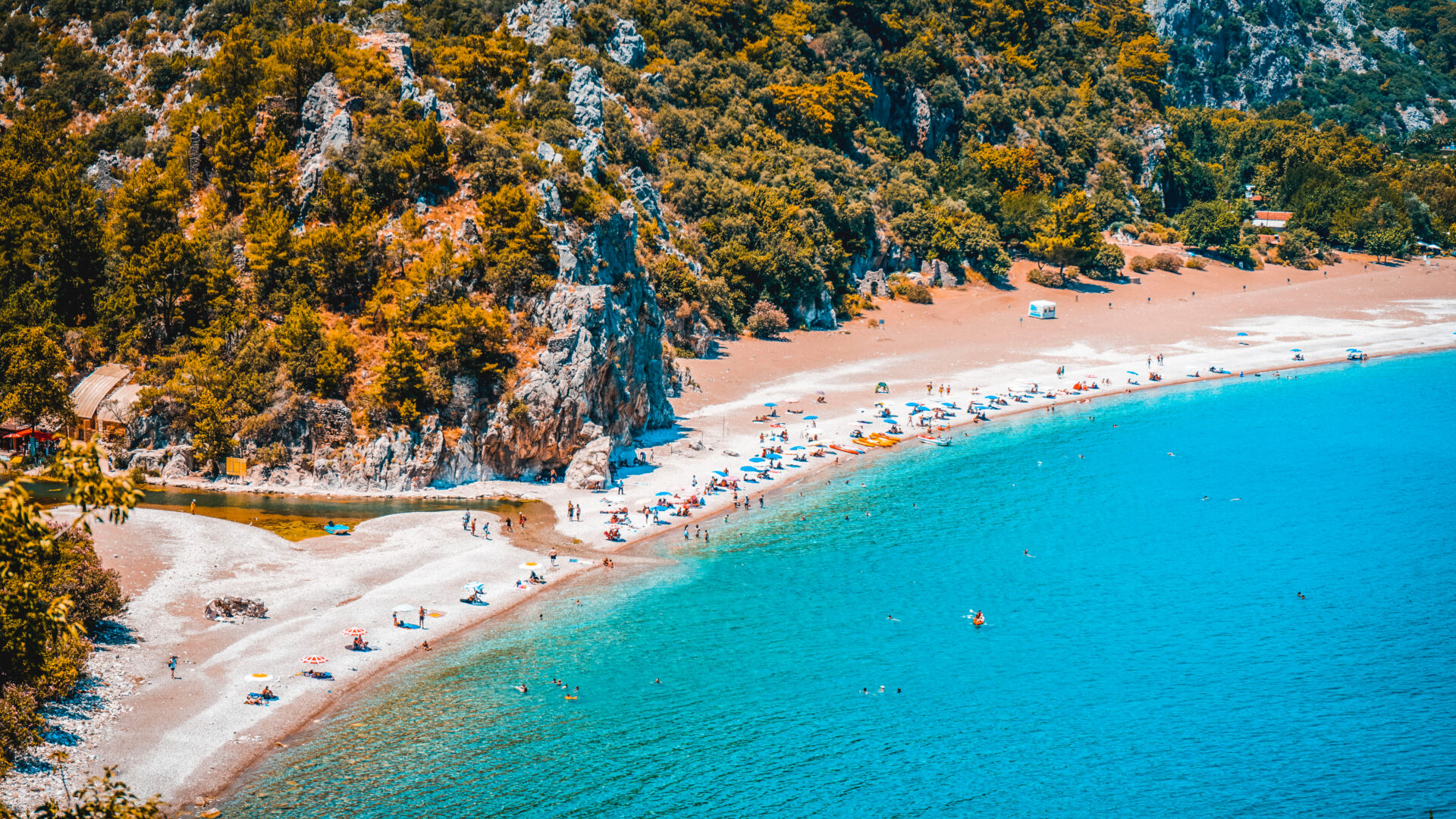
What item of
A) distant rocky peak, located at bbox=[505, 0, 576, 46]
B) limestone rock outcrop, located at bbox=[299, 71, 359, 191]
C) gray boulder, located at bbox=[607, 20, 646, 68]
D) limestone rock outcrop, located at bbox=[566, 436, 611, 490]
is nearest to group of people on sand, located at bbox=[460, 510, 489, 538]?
limestone rock outcrop, located at bbox=[566, 436, 611, 490]

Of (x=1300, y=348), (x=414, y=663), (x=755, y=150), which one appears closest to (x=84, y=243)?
(x=414, y=663)

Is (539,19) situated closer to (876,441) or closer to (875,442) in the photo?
(876,441)

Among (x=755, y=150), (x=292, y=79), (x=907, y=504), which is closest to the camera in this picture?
(x=907, y=504)

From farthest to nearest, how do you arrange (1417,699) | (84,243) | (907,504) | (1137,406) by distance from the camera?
(1137,406) < (84,243) < (907,504) < (1417,699)

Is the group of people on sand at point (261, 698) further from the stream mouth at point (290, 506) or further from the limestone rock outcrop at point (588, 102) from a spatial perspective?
the limestone rock outcrop at point (588, 102)

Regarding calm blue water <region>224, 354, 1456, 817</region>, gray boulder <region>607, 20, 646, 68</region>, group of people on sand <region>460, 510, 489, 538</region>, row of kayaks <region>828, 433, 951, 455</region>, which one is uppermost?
gray boulder <region>607, 20, 646, 68</region>

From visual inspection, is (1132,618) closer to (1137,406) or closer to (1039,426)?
(1039,426)

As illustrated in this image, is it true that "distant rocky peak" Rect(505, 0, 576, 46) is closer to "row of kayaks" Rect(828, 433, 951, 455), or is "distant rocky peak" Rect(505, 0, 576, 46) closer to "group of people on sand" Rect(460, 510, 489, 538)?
"row of kayaks" Rect(828, 433, 951, 455)

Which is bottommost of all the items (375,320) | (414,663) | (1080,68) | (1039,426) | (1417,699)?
(1417,699)
